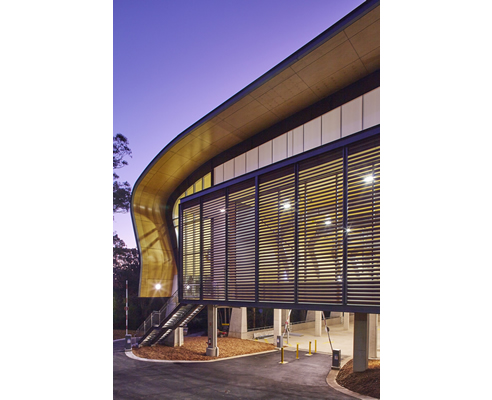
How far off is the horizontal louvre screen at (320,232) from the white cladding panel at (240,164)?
3965mm

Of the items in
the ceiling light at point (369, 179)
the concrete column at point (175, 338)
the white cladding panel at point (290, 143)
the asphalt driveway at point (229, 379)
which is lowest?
the concrete column at point (175, 338)

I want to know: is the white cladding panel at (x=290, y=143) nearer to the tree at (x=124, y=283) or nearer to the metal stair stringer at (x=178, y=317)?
the metal stair stringer at (x=178, y=317)

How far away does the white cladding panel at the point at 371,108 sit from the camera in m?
7.39

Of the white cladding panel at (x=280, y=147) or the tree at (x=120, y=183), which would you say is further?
the tree at (x=120, y=183)

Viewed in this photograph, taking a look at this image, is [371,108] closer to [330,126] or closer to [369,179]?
[330,126]

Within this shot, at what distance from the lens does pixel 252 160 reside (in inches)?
430

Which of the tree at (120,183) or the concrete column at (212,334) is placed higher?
the tree at (120,183)

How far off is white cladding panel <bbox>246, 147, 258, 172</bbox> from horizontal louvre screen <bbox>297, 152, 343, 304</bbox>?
3.41 metres

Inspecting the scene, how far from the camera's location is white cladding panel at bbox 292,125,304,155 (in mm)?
9374

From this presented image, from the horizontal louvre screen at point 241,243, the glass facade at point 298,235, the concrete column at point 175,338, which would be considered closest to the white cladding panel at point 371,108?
the glass facade at point 298,235

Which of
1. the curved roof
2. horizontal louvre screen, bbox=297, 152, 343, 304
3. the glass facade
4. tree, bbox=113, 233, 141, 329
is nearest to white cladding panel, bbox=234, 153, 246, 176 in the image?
the curved roof
